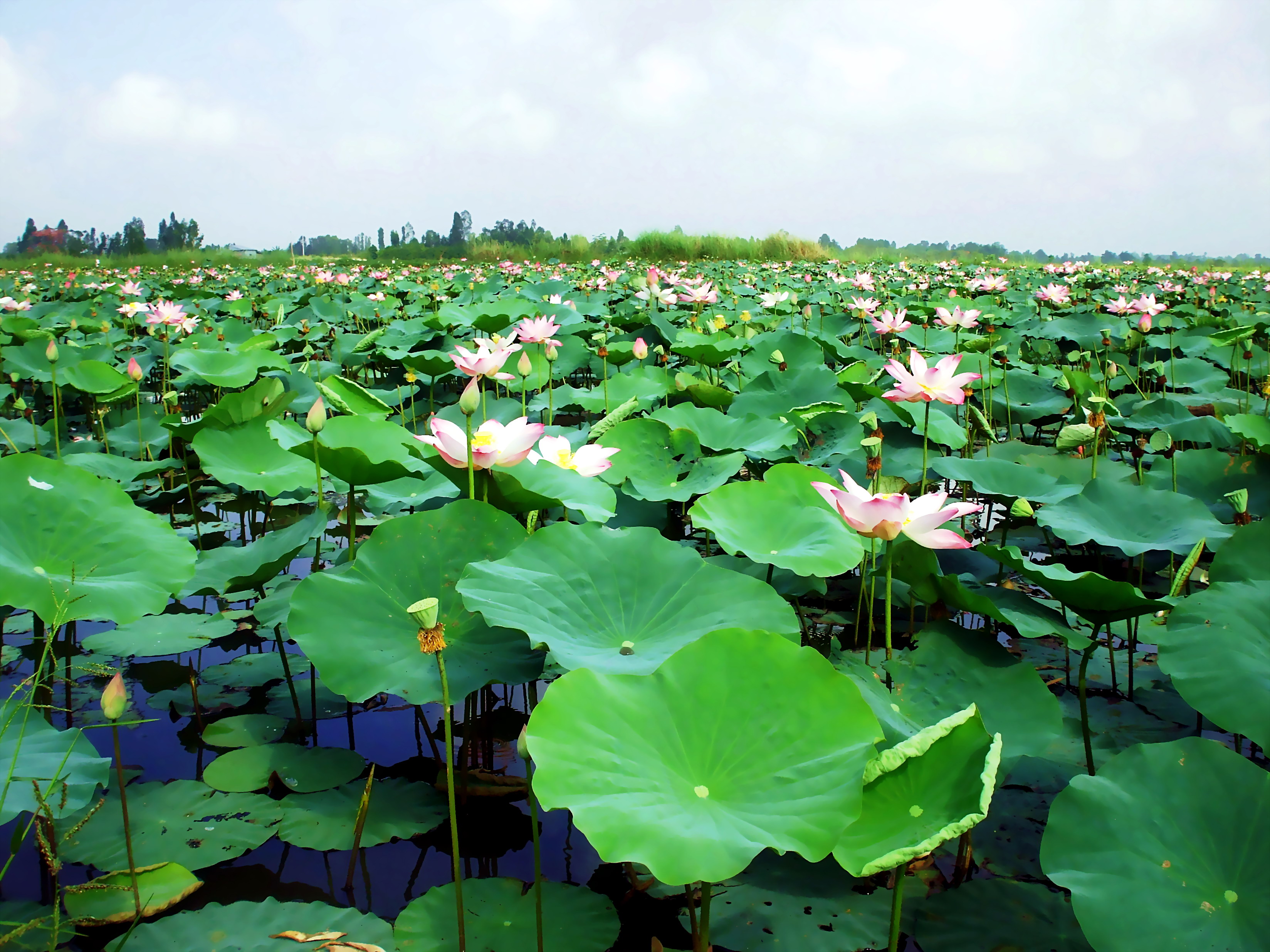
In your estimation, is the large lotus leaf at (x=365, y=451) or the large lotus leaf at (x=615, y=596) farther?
the large lotus leaf at (x=365, y=451)

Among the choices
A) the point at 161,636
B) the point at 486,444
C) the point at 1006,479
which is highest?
the point at 486,444

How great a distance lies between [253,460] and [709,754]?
6.39ft

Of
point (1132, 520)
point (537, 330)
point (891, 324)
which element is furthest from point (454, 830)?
point (891, 324)

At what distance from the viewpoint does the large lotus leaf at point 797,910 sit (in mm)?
1036

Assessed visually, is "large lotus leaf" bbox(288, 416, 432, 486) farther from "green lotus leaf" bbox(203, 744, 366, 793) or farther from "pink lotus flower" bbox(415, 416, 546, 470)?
"green lotus leaf" bbox(203, 744, 366, 793)

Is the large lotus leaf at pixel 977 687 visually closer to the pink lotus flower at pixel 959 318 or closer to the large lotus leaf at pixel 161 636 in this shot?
the large lotus leaf at pixel 161 636

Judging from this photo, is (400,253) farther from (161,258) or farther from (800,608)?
(800,608)

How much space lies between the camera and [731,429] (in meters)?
2.46

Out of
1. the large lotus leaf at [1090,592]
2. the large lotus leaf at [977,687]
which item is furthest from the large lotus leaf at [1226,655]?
the large lotus leaf at [977,687]

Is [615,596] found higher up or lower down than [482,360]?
lower down

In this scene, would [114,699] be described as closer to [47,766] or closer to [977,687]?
[47,766]

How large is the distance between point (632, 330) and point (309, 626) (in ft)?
12.3

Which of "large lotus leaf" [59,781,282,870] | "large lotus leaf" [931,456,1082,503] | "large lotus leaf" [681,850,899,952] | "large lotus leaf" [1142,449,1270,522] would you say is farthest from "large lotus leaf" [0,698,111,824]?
"large lotus leaf" [1142,449,1270,522]

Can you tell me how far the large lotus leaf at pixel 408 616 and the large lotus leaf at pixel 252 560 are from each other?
0.75 ft
